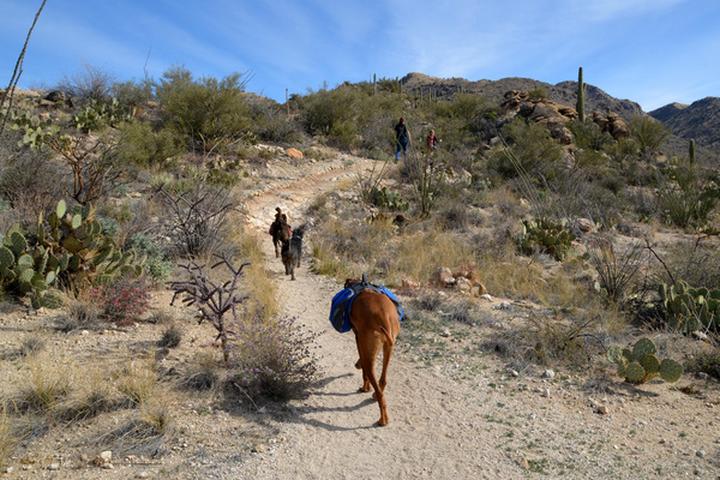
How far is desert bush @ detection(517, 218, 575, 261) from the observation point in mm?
12703

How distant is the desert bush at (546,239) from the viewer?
12703mm

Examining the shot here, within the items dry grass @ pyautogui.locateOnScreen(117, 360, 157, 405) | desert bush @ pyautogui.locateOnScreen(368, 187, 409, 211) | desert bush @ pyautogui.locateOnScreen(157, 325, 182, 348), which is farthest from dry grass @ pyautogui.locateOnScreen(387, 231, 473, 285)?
dry grass @ pyautogui.locateOnScreen(117, 360, 157, 405)

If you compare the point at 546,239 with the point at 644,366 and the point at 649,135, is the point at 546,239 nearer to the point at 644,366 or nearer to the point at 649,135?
the point at 644,366

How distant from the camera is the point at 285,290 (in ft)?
30.2

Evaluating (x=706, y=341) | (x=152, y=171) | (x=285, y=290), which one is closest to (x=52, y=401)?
(x=285, y=290)

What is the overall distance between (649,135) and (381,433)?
115ft

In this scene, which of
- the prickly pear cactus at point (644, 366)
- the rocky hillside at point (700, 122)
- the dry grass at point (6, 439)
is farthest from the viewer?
the rocky hillside at point (700, 122)

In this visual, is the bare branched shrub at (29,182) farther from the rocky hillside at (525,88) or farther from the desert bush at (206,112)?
the rocky hillside at (525,88)

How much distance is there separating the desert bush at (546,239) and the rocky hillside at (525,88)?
4478 centimetres

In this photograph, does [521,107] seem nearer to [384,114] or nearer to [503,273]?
[384,114]

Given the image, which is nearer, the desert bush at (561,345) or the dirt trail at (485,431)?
the dirt trail at (485,431)

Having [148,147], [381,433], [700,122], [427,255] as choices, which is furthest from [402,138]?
[700,122]

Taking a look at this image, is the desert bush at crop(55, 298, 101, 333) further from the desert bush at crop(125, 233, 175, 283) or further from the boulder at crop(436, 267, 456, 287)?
the boulder at crop(436, 267, 456, 287)

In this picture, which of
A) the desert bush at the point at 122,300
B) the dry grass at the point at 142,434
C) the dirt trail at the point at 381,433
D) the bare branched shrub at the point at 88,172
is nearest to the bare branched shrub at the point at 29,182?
the bare branched shrub at the point at 88,172
